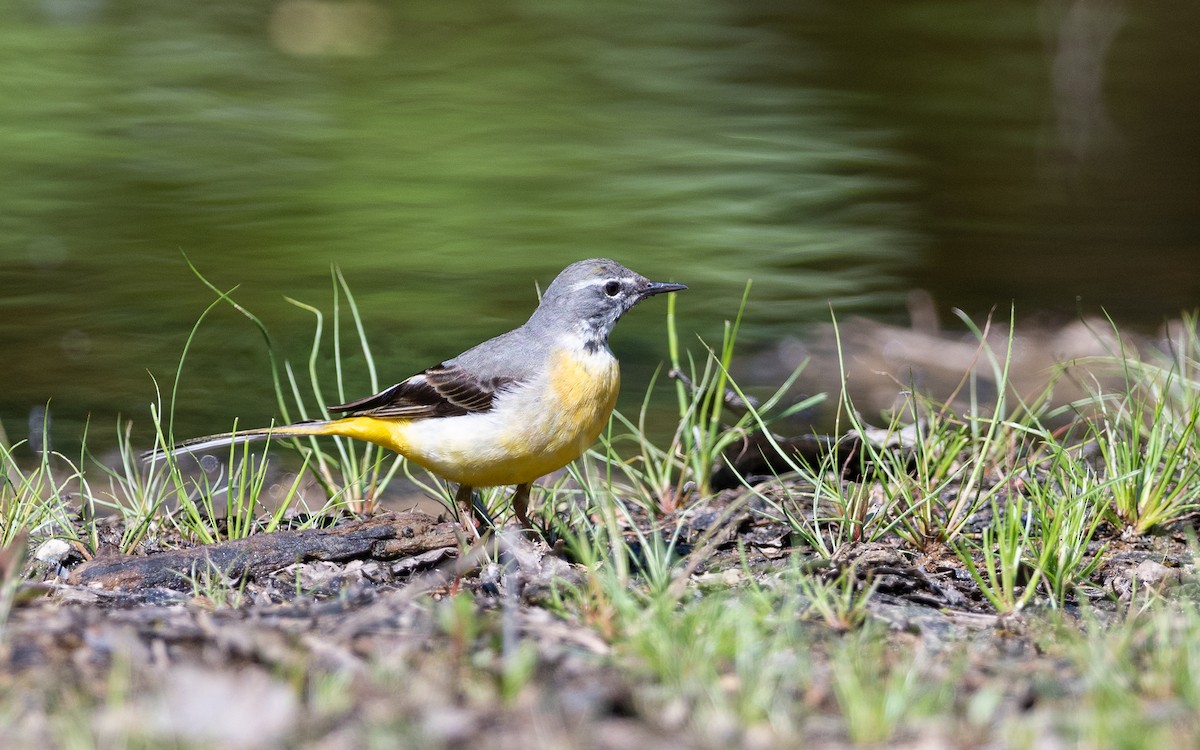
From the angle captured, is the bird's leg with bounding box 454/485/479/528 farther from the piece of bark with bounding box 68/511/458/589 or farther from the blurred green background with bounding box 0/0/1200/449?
the blurred green background with bounding box 0/0/1200/449

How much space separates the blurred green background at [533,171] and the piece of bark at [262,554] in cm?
382

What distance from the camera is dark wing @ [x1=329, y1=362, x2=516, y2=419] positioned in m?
5.77

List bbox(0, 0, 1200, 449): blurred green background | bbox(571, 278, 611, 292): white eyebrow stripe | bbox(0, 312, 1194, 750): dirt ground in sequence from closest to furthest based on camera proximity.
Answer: bbox(0, 312, 1194, 750): dirt ground, bbox(571, 278, 611, 292): white eyebrow stripe, bbox(0, 0, 1200, 449): blurred green background

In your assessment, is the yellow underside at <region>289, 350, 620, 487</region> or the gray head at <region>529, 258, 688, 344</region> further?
the gray head at <region>529, 258, 688, 344</region>

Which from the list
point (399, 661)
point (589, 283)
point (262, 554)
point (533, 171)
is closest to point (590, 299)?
point (589, 283)

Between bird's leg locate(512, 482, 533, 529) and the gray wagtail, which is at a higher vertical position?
the gray wagtail

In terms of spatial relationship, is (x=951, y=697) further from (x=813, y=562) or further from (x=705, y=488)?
(x=705, y=488)

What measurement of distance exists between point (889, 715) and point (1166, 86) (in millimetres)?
19073

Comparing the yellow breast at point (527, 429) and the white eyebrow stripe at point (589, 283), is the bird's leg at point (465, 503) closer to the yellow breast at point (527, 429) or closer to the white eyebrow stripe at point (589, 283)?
the yellow breast at point (527, 429)

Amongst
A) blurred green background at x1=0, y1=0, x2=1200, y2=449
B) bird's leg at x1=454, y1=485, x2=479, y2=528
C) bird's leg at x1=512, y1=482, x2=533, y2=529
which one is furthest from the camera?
blurred green background at x1=0, y1=0, x2=1200, y2=449

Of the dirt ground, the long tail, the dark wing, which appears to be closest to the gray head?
the dark wing

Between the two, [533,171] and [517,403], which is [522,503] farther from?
[533,171]

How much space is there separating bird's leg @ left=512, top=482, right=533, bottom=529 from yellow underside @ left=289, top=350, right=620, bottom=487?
0.12 metres

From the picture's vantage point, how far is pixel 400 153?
15.2 m
